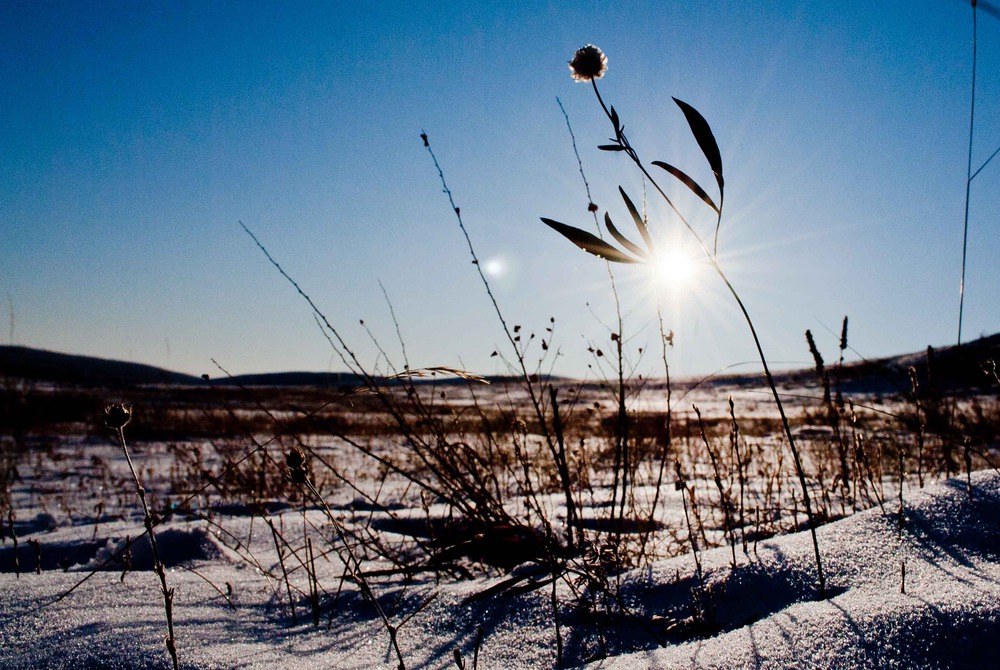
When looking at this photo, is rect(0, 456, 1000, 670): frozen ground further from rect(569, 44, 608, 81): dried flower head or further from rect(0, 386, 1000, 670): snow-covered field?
rect(569, 44, 608, 81): dried flower head

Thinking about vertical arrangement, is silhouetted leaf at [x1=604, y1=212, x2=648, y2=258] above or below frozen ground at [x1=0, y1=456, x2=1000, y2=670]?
above

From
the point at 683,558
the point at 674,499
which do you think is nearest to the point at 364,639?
the point at 683,558

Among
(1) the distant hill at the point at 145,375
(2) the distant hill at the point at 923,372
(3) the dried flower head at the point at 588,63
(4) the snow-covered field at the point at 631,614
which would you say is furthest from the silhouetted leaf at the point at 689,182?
(1) the distant hill at the point at 145,375

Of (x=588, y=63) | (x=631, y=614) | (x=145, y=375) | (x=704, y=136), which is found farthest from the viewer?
(x=145, y=375)

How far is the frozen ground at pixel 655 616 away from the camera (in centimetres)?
73

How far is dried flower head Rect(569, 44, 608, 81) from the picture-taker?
87cm

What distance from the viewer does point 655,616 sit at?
109 centimetres

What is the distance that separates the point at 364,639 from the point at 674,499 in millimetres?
1913

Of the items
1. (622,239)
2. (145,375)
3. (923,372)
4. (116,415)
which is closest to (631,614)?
(622,239)

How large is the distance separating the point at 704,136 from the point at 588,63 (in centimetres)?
28

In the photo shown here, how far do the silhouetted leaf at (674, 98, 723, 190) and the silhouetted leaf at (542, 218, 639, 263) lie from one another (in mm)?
153

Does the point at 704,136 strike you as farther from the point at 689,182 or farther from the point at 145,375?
the point at 145,375

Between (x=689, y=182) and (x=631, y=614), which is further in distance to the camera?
(x=631, y=614)

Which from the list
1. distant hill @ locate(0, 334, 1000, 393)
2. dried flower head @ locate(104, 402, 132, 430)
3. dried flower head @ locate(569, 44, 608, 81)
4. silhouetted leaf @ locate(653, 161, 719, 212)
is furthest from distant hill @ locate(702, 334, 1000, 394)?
dried flower head @ locate(104, 402, 132, 430)
